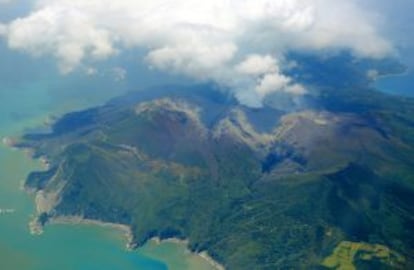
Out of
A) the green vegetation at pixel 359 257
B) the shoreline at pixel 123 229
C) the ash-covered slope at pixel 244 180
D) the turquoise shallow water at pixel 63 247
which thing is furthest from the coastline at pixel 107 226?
the green vegetation at pixel 359 257

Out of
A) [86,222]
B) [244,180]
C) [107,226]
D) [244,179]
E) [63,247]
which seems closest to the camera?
[63,247]

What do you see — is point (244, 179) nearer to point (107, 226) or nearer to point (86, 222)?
point (107, 226)

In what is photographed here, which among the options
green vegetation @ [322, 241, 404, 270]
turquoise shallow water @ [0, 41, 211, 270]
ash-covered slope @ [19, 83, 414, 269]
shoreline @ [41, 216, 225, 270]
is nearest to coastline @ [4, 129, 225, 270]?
shoreline @ [41, 216, 225, 270]

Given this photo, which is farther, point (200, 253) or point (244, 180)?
point (244, 180)

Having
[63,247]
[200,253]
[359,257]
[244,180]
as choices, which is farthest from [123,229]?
[359,257]

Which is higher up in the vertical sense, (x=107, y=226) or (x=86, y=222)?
(x=86, y=222)

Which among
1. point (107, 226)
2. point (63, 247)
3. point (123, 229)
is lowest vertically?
point (63, 247)
